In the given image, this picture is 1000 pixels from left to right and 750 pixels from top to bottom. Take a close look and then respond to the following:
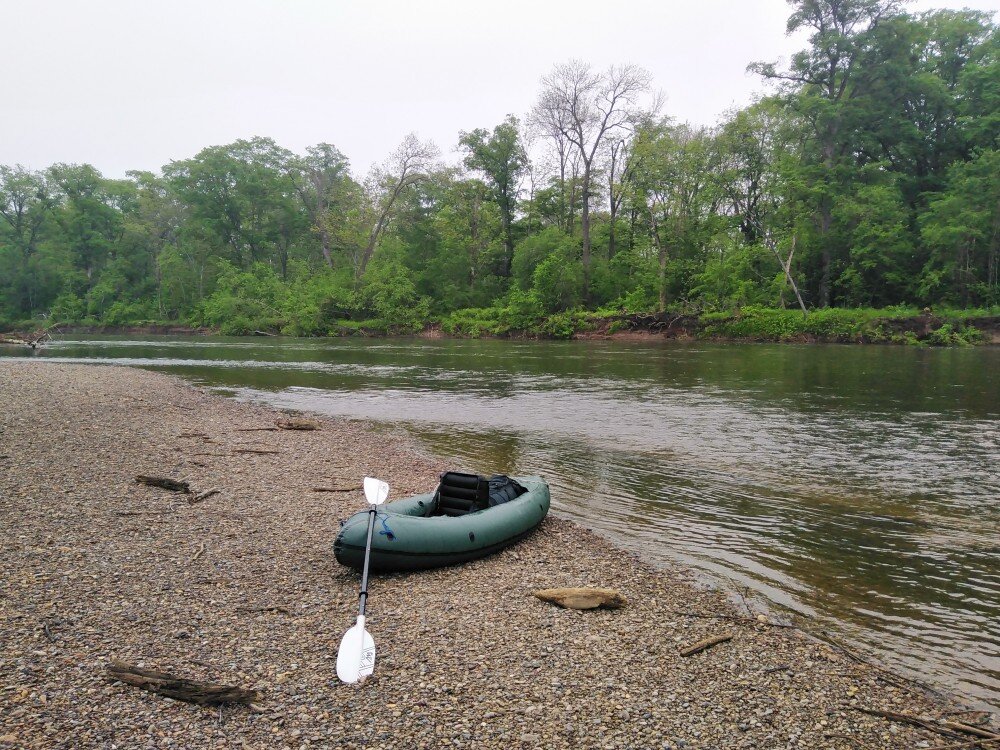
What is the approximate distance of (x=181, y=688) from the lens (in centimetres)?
379

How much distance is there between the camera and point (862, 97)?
41156mm

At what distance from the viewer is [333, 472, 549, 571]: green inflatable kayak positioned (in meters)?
A: 5.92

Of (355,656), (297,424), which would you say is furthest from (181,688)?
(297,424)

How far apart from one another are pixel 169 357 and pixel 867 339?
4269 centimetres

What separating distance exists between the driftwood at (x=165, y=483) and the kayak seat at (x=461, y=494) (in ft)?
12.5

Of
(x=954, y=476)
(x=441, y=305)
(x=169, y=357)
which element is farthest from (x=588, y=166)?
(x=954, y=476)

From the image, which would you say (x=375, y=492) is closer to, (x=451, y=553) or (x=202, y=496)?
(x=451, y=553)

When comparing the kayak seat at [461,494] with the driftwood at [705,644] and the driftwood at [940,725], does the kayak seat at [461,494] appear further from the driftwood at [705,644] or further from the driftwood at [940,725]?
the driftwood at [940,725]

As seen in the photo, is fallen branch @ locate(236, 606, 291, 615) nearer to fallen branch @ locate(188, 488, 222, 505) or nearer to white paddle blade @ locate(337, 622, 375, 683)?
white paddle blade @ locate(337, 622, 375, 683)

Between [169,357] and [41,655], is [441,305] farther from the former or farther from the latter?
[41,655]

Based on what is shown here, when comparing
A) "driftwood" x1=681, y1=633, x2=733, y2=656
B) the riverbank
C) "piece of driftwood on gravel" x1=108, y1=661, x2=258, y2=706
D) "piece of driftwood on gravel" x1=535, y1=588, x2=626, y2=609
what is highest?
the riverbank

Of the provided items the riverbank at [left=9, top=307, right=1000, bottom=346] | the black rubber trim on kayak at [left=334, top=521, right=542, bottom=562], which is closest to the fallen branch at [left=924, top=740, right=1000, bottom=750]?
the black rubber trim on kayak at [left=334, top=521, right=542, bottom=562]

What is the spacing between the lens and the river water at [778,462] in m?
5.73

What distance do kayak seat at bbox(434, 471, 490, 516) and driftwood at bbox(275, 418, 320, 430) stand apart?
7.44m
